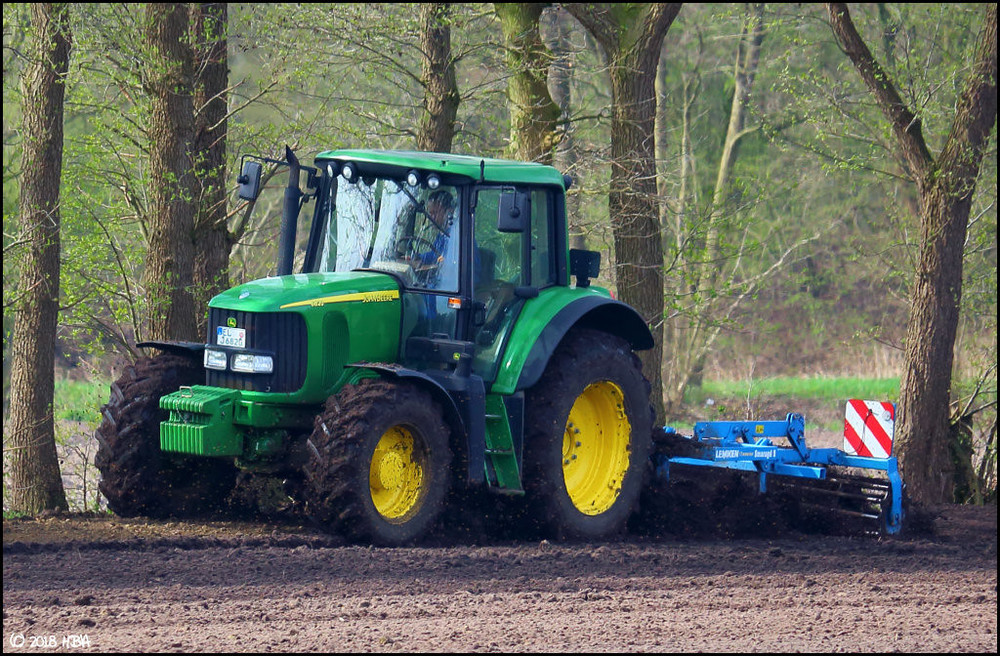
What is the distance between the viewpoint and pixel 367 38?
12.2 meters

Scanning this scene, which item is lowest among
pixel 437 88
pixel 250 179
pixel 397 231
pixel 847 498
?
pixel 847 498

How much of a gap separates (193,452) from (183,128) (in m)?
4.00

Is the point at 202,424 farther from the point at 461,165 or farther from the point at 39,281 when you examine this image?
the point at 39,281

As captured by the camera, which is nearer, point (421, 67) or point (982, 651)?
point (982, 651)

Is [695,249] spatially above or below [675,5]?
below

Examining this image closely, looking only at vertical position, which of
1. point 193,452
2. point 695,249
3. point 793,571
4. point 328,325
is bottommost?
point 793,571

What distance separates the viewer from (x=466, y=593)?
21.7 ft

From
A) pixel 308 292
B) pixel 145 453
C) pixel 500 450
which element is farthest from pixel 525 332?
pixel 145 453

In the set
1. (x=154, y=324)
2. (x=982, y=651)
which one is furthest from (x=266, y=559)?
(x=154, y=324)

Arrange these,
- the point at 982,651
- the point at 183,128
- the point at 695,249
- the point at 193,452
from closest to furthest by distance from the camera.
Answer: the point at 982,651 < the point at 193,452 < the point at 183,128 < the point at 695,249

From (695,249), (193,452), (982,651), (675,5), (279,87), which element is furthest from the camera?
(695,249)

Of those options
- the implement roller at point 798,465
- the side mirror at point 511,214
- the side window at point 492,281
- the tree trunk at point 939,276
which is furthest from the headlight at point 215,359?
the tree trunk at point 939,276

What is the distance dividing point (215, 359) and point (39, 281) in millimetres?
3898

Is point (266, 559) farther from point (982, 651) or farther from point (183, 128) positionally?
point (183, 128)
